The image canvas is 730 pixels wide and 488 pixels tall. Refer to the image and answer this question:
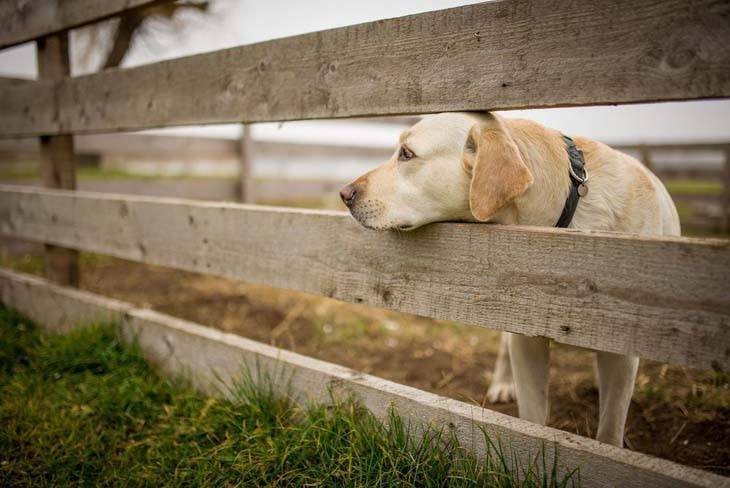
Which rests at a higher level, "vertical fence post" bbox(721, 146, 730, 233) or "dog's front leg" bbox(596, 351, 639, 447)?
"vertical fence post" bbox(721, 146, 730, 233)

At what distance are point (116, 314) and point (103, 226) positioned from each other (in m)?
0.60

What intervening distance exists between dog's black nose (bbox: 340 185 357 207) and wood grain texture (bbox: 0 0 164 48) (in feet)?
5.13

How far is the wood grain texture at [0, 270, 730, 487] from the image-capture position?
1.38m

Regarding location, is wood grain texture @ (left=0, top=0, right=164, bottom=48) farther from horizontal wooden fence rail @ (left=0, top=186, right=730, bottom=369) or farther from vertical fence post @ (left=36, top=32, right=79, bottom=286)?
horizontal wooden fence rail @ (left=0, top=186, right=730, bottom=369)

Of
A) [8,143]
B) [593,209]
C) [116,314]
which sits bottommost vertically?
[116,314]

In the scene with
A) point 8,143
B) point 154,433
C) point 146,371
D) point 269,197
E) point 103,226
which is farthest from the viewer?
point 269,197

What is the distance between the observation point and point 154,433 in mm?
2195

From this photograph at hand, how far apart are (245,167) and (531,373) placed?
636 cm

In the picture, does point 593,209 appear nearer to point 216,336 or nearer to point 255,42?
point 255,42

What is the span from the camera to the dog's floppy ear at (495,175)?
1611mm

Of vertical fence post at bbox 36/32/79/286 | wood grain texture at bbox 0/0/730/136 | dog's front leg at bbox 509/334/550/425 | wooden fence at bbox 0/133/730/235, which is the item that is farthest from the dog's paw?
wooden fence at bbox 0/133/730/235

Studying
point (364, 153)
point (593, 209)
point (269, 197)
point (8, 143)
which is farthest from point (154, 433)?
point (364, 153)

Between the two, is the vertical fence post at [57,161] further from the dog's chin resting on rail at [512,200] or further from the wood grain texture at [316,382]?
the dog's chin resting on rail at [512,200]

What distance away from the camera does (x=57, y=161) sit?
3.54m
